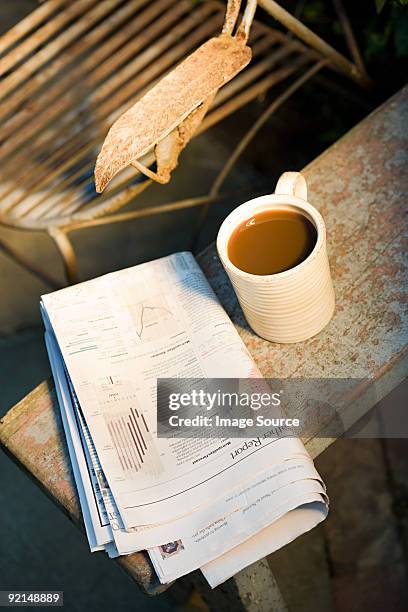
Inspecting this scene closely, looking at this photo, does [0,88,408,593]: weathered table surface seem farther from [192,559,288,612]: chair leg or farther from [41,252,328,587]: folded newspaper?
[192,559,288,612]: chair leg

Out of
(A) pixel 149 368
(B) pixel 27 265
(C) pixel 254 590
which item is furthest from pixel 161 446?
(B) pixel 27 265

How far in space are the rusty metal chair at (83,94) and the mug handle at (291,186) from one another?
1.75ft

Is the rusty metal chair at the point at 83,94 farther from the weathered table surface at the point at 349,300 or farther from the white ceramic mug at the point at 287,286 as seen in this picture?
the white ceramic mug at the point at 287,286

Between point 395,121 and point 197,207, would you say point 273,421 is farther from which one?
point 197,207

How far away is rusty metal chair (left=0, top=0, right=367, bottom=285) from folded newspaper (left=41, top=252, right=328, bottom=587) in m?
0.41

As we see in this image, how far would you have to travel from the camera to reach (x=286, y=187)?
107 centimetres

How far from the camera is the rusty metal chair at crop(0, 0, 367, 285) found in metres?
1.57

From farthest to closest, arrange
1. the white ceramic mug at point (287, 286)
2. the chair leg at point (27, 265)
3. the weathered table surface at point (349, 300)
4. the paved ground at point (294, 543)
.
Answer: the chair leg at point (27, 265) < the paved ground at point (294, 543) < the weathered table surface at point (349, 300) < the white ceramic mug at point (287, 286)

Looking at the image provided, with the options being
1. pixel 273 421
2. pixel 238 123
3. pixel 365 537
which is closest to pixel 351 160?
pixel 273 421

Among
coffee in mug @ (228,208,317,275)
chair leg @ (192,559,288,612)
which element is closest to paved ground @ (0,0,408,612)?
chair leg @ (192,559,288,612)

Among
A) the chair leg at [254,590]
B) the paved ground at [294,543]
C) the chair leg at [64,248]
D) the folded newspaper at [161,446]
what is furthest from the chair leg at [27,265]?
A: the chair leg at [254,590]

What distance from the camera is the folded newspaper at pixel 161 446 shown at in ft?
3.25

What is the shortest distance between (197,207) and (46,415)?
1.08m

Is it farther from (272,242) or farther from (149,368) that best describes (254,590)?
(272,242)
